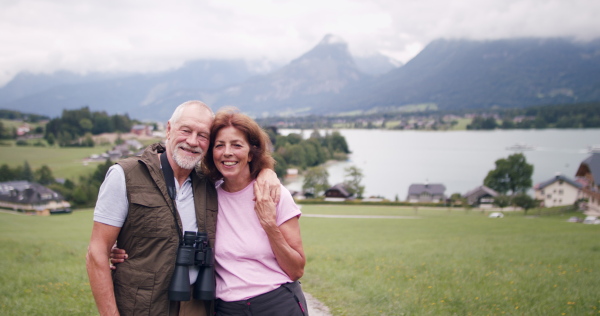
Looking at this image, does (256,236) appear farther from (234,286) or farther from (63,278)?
(63,278)

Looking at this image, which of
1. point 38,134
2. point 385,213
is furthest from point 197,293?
point 38,134

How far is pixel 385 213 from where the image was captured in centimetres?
3916

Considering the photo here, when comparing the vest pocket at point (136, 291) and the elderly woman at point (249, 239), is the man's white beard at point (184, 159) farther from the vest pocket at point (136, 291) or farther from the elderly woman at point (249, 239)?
the vest pocket at point (136, 291)

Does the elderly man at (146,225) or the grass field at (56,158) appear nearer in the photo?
the elderly man at (146,225)

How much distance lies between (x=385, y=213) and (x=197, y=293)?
37471 mm

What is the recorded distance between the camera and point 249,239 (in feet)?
9.77

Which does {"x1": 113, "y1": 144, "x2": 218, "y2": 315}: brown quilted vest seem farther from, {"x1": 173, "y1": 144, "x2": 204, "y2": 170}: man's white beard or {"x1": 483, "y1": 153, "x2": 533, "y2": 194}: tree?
{"x1": 483, "y1": 153, "x2": 533, "y2": 194}: tree

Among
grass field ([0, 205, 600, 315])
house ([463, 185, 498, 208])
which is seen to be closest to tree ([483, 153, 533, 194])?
house ([463, 185, 498, 208])

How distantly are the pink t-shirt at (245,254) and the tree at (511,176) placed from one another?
6098 cm

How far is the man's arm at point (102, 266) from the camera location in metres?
2.70

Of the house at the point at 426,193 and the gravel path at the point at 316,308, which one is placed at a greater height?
the gravel path at the point at 316,308

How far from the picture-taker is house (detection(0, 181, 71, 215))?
159 feet

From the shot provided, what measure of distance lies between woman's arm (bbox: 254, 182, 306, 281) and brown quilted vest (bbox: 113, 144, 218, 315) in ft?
1.92

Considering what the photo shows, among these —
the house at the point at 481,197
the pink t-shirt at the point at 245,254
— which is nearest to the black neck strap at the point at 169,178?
the pink t-shirt at the point at 245,254
